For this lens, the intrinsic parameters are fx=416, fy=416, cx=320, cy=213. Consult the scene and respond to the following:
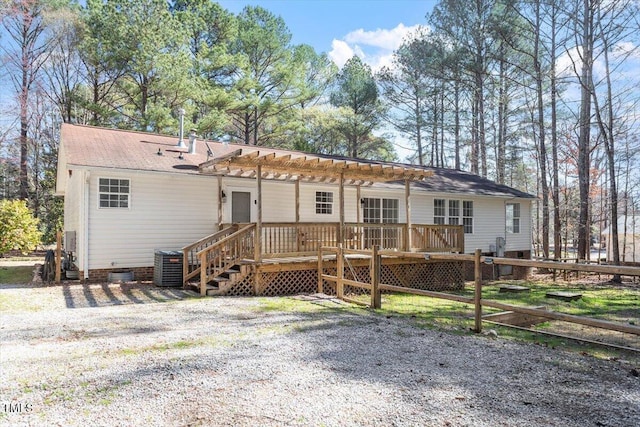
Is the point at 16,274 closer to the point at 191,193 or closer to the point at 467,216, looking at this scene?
the point at 191,193

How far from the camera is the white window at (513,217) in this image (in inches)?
733

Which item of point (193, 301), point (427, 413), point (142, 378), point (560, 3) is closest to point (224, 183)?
point (193, 301)

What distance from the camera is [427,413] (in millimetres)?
3166

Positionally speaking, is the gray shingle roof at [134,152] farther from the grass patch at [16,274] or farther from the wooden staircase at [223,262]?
the grass patch at [16,274]

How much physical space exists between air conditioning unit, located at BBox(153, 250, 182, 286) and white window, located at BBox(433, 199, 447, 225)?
10090 mm

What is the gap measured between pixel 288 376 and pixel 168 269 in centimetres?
662

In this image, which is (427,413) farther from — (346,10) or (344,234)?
(346,10)

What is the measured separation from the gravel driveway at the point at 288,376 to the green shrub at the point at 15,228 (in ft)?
33.2

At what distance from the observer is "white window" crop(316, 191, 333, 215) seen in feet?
45.3

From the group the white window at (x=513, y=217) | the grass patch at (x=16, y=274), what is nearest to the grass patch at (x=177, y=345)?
the grass patch at (x=16, y=274)

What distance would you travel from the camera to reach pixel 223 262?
10109 mm

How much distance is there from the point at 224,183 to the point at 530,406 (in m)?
9.95

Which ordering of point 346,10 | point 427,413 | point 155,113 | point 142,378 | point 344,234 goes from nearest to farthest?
point 427,413
point 142,378
point 344,234
point 155,113
point 346,10

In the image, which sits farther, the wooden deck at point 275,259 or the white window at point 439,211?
the white window at point 439,211
